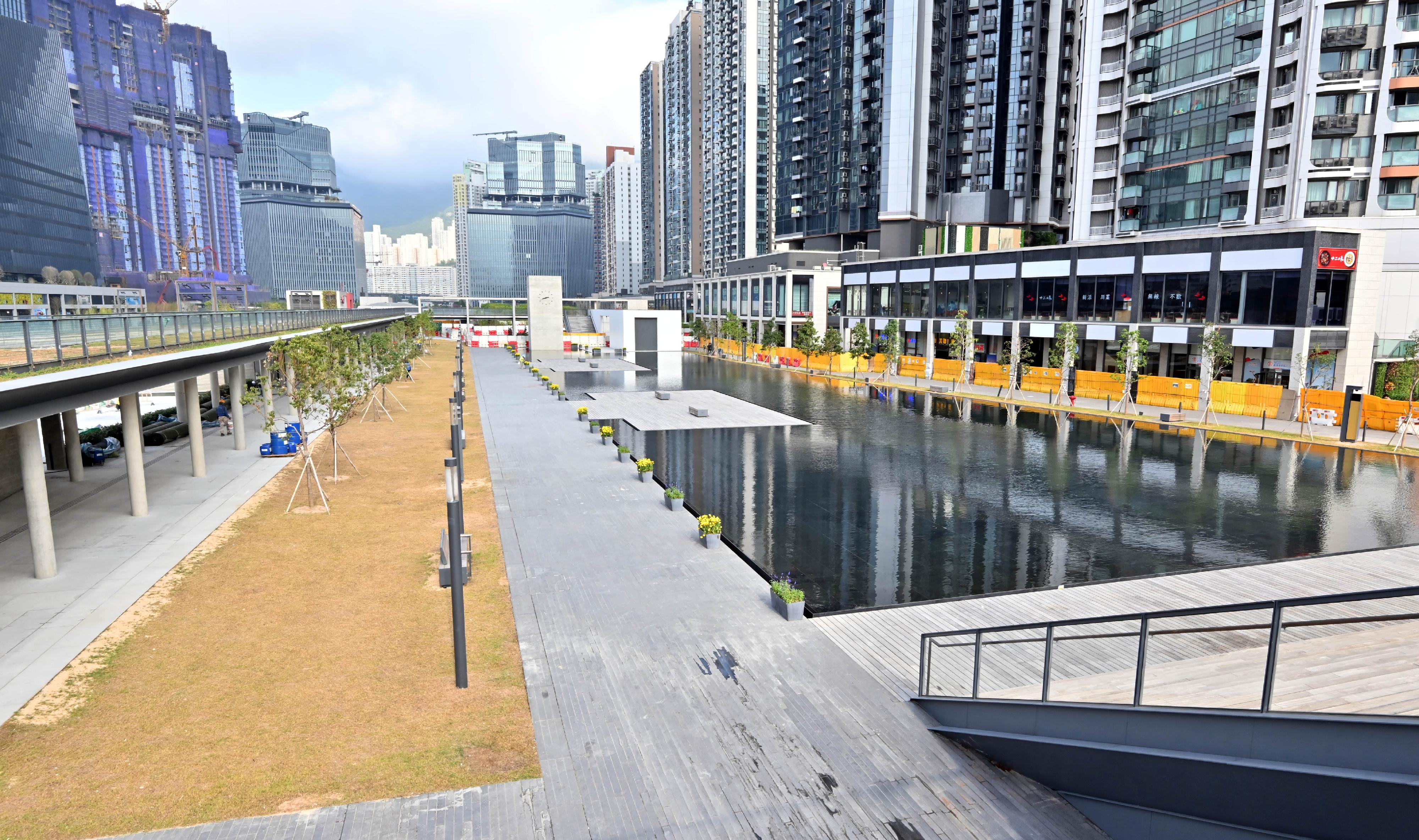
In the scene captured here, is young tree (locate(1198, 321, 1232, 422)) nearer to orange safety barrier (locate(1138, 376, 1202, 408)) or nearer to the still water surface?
orange safety barrier (locate(1138, 376, 1202, 408))

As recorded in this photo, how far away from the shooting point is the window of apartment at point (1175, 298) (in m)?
46.2

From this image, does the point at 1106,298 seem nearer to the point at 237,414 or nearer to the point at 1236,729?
the point at 237,414

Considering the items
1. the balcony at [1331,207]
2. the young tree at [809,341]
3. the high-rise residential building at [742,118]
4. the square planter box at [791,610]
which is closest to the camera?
the square planter box at [791,610]

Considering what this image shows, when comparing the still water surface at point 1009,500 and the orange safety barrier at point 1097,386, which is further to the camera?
the orange safety barrier at point 1097,386

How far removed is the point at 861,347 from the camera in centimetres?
6625

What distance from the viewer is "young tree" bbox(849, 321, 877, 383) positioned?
65500mm

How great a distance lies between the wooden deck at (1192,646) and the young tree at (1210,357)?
25.9 m

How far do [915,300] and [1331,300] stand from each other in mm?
31773

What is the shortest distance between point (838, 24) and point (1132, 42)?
4139cm

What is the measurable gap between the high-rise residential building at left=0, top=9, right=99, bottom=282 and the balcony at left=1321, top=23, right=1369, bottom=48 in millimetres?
169769

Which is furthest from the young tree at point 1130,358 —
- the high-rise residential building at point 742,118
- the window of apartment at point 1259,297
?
the high-rise residential building at point 742,118

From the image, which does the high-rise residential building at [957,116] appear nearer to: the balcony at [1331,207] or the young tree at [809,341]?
the young tree at [809,341]

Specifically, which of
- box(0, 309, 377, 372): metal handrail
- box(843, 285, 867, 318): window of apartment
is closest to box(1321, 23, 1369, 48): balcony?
box(843, 285, 867, 318): window of apartment

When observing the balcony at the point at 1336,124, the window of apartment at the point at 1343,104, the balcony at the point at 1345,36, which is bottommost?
the balcony at the point at 1336,124
